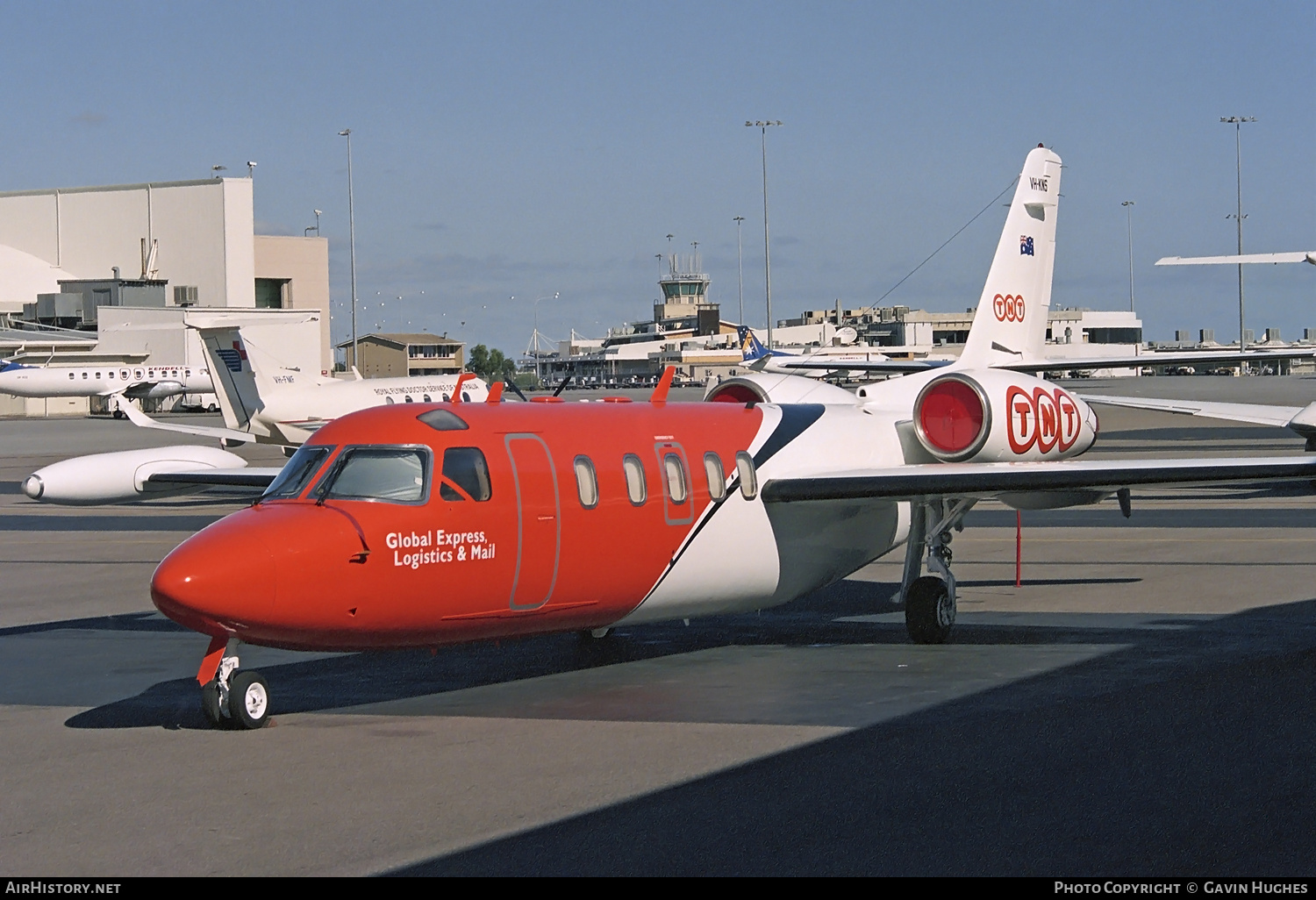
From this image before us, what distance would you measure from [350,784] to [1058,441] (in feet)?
33.2

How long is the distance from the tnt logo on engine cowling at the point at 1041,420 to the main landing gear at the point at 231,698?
874cm

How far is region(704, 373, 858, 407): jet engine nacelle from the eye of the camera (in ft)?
57.5

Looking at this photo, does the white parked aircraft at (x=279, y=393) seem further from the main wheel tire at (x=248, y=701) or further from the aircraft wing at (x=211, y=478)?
the main wheel tire at (x=248, y=701)

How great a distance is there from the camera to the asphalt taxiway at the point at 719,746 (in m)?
8.43

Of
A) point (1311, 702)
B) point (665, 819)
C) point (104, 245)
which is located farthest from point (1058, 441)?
point (104, 245)

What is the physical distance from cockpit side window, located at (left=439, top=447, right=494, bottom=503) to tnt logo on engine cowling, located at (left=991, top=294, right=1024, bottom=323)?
11.0m

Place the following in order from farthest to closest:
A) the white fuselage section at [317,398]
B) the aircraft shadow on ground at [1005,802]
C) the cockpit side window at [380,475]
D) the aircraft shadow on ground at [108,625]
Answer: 1. the white fuselage section at [317,398]
2. the aircraft shadow on ground at [108,625]
3. the cockpit side window at [380,475]
4. the aircraft shadow on ground at [1005,802]

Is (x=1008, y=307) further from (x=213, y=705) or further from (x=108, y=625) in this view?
(x=213, y=705)

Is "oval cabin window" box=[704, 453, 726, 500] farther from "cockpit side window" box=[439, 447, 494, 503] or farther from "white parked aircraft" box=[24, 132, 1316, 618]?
"cockpit side window" box=[439, 447, 494, 503]

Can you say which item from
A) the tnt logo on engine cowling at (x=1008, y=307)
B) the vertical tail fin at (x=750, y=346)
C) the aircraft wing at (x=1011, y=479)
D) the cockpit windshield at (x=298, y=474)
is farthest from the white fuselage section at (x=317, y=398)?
the vertical tail fin at (x=750, y=346)

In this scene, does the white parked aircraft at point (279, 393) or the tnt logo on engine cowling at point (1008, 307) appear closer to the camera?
the tnt logo on engine cowling at point (1008, 307)

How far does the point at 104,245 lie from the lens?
424 feet

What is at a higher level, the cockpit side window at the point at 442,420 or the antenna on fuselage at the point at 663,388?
the antenna on fuselage at the point at 663,388

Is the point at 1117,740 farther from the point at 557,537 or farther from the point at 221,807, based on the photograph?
the point at 221,807
